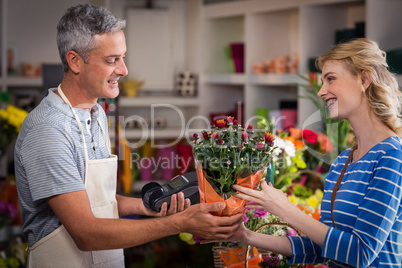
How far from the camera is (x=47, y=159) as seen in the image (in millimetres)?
1435

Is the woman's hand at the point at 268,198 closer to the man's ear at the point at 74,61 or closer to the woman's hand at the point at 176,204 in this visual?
the woman's hand at the point at 176,204

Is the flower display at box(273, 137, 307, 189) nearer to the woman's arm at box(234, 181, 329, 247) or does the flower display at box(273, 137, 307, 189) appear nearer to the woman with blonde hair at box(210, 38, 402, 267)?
the woman with blonde hair at box(210, 38, 402, 267)

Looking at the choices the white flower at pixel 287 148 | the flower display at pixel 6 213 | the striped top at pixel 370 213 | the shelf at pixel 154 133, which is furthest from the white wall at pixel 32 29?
the striped top at pixel 370 213

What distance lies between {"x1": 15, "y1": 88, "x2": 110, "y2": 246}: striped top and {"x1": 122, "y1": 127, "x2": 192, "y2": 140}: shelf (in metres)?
2.88

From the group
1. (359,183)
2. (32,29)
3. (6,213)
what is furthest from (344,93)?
(32,29)

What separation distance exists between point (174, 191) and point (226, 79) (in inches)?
116

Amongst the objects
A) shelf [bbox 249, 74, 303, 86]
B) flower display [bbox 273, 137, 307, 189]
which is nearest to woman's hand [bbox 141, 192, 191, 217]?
flower display [bbox 273, 137, 307, 189]

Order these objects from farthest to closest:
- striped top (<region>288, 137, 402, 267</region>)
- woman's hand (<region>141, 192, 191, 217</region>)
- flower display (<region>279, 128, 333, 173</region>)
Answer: flower display (<region>279, 128, 333, 173</region>), woman's hand (<region>141, 192, 191, 217</region>), striped top (<region>288, 137, 402, 267</region>)

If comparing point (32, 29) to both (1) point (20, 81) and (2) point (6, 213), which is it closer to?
(1) point (20, 81)

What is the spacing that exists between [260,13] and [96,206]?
2949 millimetres

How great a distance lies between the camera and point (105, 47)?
154cm

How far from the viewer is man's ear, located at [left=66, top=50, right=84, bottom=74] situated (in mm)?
1544

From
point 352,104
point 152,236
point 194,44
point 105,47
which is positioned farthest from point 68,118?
point 194,44

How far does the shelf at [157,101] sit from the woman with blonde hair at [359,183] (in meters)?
3.07
